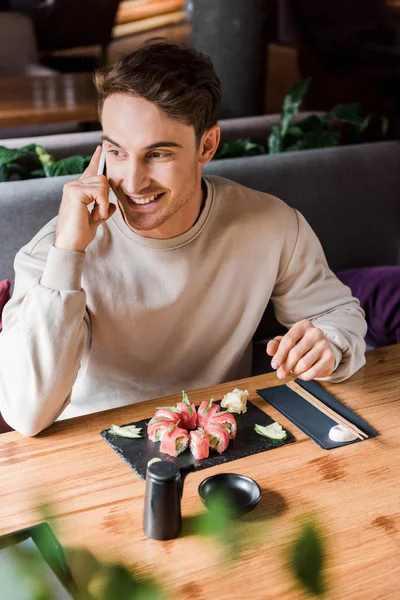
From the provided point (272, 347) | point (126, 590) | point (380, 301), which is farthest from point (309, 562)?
point (380, 301)

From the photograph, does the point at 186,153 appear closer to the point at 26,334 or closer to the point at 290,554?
the point at 26,334

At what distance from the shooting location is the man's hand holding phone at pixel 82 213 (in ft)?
5.09

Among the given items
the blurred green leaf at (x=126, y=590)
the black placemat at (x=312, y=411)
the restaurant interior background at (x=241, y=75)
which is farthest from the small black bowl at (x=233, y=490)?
the restaurant interior background at (x=241, y=75)

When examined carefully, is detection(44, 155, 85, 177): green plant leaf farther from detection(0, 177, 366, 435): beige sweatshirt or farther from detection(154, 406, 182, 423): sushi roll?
detection(154, 406, 182, 423): sushi roll

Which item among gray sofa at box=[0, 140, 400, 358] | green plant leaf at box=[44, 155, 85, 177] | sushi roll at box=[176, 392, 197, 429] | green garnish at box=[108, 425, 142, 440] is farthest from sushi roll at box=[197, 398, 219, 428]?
green plant leaf at box=[44, 155, 85, 177]

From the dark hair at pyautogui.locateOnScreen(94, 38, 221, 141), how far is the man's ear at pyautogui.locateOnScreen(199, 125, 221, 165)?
0.06 ft

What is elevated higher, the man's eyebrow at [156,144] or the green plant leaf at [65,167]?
the man's eyebrow at [156,144]

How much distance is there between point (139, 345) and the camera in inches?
69.5

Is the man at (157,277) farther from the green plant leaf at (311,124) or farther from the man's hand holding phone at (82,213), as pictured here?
the green plant leaf at (311,124)

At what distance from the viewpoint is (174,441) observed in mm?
1340

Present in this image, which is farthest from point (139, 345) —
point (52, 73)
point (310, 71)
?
point (310, 71)

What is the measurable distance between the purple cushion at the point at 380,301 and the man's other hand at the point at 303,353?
983 mm

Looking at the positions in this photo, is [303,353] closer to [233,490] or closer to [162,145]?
[233,490]

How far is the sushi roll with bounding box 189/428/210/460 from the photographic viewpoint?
1.34 meters
